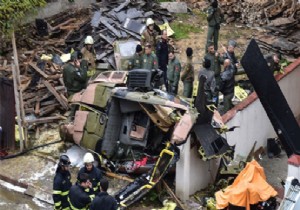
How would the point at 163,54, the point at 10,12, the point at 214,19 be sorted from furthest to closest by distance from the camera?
the point at 214,19
the point at 163,54
the point at 10,12

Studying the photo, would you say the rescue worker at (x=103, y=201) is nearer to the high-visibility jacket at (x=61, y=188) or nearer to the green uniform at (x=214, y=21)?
the high-visibility jacket at (x=61, y=188)

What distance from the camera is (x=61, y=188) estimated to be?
1034 centimetres

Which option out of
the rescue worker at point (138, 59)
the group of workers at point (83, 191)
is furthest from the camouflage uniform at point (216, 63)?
the group of workers at point (83, 191)

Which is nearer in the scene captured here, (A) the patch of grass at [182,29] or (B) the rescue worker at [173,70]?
(B) the rescue worker at [173,70]

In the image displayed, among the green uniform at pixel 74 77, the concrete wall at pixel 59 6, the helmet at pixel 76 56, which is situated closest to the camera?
the green uniform at pixel 74 77

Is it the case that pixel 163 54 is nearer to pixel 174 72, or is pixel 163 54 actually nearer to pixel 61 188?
pixel 174 72

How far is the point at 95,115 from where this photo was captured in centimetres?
1240

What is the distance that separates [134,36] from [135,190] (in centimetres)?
750

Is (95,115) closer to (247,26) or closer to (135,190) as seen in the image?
(135,190)

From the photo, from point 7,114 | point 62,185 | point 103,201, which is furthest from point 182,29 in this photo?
point 103,201

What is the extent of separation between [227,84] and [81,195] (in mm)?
5424

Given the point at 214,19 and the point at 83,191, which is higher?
the point at 214,19

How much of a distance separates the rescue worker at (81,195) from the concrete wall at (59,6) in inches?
465

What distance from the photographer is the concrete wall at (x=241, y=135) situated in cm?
1145
